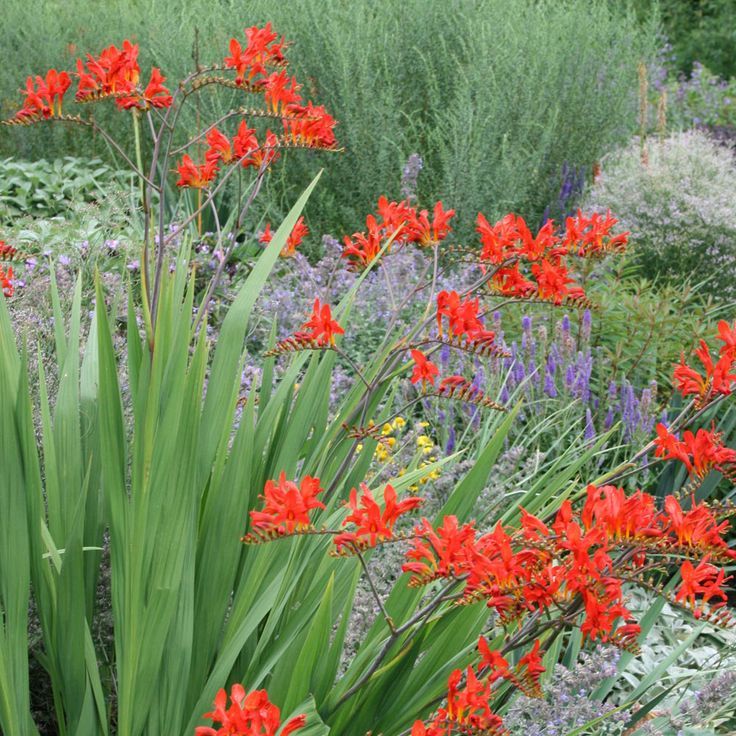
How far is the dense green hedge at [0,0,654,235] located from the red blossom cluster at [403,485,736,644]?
418cm

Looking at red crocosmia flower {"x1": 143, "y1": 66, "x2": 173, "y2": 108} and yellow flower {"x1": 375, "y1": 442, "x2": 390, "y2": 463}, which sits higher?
red crocosmia flower {"x1": 143, "y1": 66, "x2": 173, "y2": 108}

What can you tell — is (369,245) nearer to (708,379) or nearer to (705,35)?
(708,379)

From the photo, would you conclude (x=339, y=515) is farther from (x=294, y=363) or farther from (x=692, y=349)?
(x=692, y=349)

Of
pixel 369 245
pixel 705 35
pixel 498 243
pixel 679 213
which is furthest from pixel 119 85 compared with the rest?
pixel 705 35

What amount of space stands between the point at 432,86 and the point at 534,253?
425cm

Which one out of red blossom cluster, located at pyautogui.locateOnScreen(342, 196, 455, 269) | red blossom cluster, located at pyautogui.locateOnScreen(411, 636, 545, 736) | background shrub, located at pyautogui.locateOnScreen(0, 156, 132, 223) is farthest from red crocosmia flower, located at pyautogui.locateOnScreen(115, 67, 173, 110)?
background shrub, located at pyautogui.locateOnScreen(0, 156, 132, 223)

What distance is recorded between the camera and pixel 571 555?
5.00 ft

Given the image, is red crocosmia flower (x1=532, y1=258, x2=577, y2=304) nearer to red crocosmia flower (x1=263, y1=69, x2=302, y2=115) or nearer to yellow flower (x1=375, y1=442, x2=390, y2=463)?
red crocosmia flower (x1=263, y1=69, x2=302, y2=115)

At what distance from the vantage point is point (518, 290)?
208 cm

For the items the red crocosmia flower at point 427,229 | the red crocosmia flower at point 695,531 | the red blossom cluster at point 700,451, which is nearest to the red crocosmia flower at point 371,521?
the red crocosmia flower at point 695,531

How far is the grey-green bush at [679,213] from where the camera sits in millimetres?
5492

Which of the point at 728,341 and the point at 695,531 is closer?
the point at 695,531

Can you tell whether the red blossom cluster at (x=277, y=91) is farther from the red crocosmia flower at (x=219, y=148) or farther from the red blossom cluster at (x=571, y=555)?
the red blossom cluster at (x=571, y=555)

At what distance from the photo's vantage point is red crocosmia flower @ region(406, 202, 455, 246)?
2090mm
